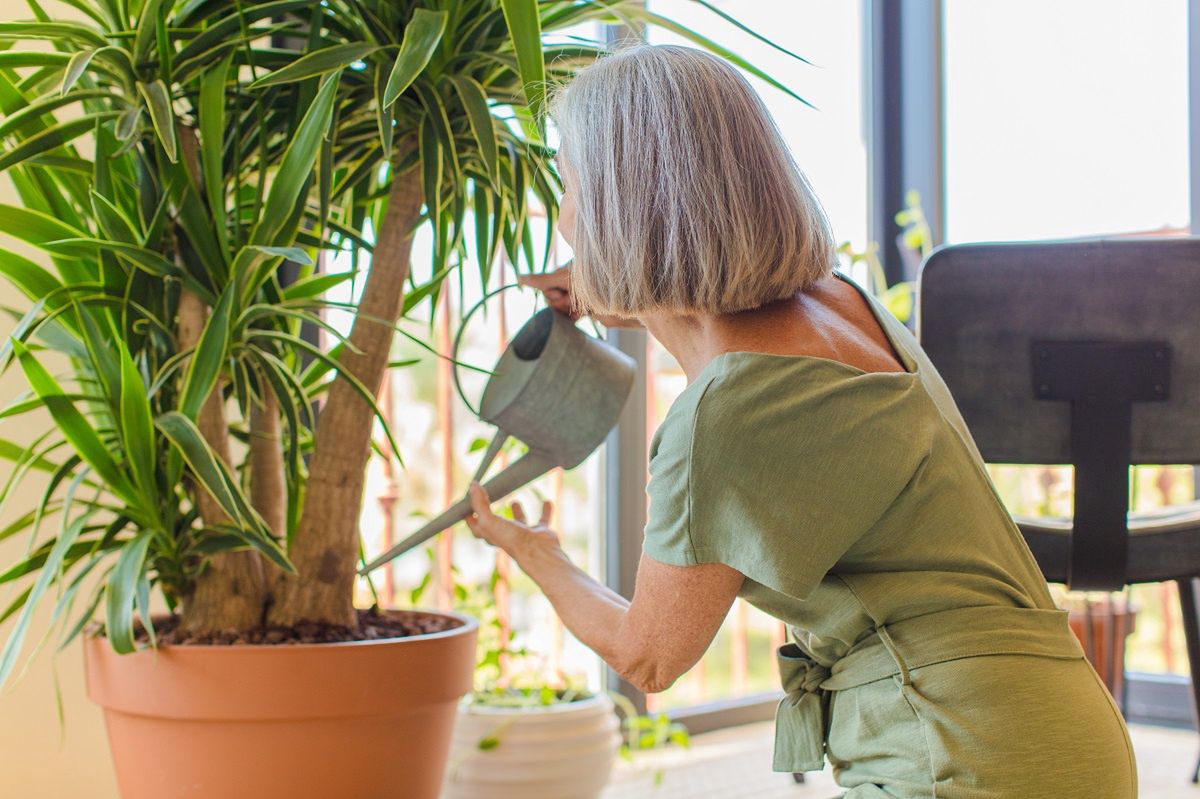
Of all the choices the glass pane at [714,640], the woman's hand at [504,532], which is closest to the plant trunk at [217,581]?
the woman's hand at [504,532]

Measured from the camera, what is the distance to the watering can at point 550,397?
132 cm

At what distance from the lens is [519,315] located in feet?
9.90

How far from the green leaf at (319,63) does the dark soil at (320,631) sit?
612mm

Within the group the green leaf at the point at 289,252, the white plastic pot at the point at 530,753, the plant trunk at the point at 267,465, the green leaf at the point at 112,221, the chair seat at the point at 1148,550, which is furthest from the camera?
the white plastic pot at the point at 530,753

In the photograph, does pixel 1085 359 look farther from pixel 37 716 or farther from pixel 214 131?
pixel 37 716

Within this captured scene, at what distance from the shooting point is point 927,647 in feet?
3.26

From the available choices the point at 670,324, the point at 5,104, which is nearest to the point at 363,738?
the point at 670,324

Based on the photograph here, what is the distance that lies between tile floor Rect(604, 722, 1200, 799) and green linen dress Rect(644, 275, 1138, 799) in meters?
1.22

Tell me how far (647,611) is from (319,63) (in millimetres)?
673

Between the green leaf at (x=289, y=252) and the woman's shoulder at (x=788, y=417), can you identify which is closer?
the woman's shoulder at (x=788, y=417)

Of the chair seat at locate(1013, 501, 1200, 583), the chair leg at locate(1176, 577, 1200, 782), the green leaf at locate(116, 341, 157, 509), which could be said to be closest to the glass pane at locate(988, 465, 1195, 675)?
the chair leg at locate(1176, 577, 1200, 782)

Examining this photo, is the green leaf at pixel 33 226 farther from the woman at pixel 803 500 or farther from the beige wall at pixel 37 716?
the woman at pixel 803 500

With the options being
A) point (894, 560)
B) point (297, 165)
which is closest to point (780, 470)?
point (894, 560)

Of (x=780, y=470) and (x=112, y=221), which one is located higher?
(x=112, y=221)
